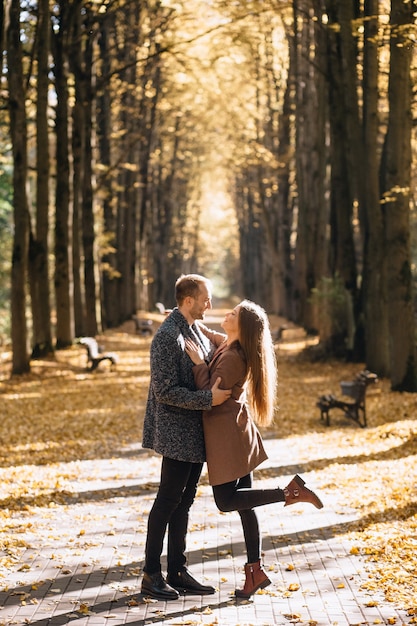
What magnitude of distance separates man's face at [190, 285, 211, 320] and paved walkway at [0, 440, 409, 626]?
1.86 m

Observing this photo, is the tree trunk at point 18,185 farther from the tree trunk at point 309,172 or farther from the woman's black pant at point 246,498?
the woman's black pant at point 246,498

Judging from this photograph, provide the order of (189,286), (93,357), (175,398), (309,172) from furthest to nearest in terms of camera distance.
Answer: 1. (309,172)
2. (93,357)
3. (189,286)
4. (175,398)

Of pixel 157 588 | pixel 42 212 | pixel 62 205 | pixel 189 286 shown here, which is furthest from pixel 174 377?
pixel 62 205

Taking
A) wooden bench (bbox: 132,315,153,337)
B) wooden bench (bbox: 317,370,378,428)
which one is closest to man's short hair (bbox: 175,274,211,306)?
wooden bench (bbox: 317,370,378,428)

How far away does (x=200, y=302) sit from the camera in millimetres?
6500

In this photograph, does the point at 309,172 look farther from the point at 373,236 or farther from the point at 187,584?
the point at 187,584

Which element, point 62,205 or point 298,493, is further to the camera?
point 62,205

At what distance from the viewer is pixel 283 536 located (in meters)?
8.41

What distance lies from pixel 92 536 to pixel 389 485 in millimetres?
3697

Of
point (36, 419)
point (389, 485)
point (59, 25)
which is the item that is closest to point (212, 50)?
point (59, 25)

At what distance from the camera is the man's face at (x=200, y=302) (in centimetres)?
649

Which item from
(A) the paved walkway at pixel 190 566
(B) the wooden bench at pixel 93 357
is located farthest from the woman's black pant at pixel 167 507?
(B) the wooden bench at pixel 93 357

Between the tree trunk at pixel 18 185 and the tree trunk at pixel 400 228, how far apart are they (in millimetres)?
7534

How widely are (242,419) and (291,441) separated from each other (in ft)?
25.9
